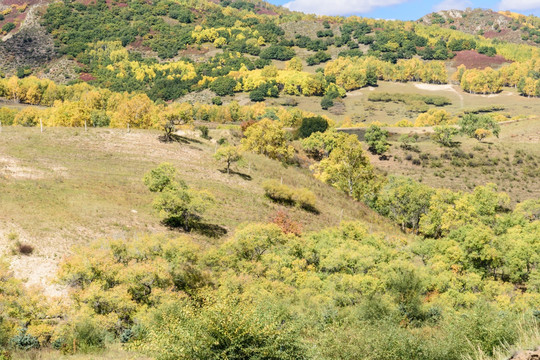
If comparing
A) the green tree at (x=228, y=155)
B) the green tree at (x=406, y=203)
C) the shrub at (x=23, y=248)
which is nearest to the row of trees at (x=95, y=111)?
the green tree at (x=228, y=155)

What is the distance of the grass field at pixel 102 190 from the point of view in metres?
41.4

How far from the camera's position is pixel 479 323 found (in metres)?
26.5

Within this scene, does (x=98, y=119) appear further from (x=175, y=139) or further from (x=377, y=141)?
(x=377, y=141)

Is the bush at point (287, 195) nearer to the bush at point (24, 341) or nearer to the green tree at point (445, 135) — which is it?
the bush at point (24, 341)

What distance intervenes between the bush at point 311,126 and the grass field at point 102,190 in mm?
47634

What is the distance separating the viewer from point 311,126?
451ft

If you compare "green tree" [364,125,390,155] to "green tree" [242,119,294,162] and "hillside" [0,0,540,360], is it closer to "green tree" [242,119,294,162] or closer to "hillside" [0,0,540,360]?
"hillside" [0,0,540,360]

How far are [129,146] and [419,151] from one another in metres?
86.4

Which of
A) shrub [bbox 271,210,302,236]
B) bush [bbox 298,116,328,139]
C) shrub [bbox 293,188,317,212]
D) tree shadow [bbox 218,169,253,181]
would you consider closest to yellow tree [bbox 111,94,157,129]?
tree shadow [bbox 218,169,253,181]

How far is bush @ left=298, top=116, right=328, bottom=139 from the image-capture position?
136m

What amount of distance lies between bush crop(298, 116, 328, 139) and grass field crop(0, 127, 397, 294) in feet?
156

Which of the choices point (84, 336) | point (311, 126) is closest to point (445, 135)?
point (311, 126)

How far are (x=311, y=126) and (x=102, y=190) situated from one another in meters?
91.1

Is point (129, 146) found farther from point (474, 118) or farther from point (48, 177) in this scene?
point (474, 118)
